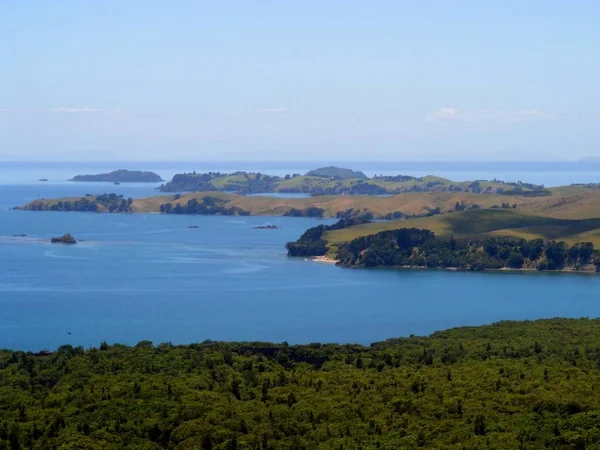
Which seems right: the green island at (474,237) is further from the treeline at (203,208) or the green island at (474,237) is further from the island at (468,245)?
the treeline at (203,208)

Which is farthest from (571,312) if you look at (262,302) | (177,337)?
(177,337)

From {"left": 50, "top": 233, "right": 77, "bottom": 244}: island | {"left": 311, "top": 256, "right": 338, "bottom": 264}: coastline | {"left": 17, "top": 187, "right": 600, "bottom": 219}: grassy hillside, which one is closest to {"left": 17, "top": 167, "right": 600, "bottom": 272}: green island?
{"left": 17, "top": 187, "right": 600, "bottom": 219}: grassy hillside

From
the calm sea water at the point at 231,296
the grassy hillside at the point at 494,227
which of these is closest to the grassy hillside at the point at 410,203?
the grassy hillside at the point at 494,227

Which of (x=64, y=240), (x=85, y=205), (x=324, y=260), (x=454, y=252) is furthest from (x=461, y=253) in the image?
(x=85, y=205)

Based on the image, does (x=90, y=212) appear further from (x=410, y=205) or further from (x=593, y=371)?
(x=593, y=371)

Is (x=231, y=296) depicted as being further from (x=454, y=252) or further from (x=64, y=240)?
(x=64, y=240)

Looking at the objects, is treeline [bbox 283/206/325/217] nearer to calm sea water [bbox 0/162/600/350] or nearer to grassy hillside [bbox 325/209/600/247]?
grassy hillside [bbox 325/209/600/247]
